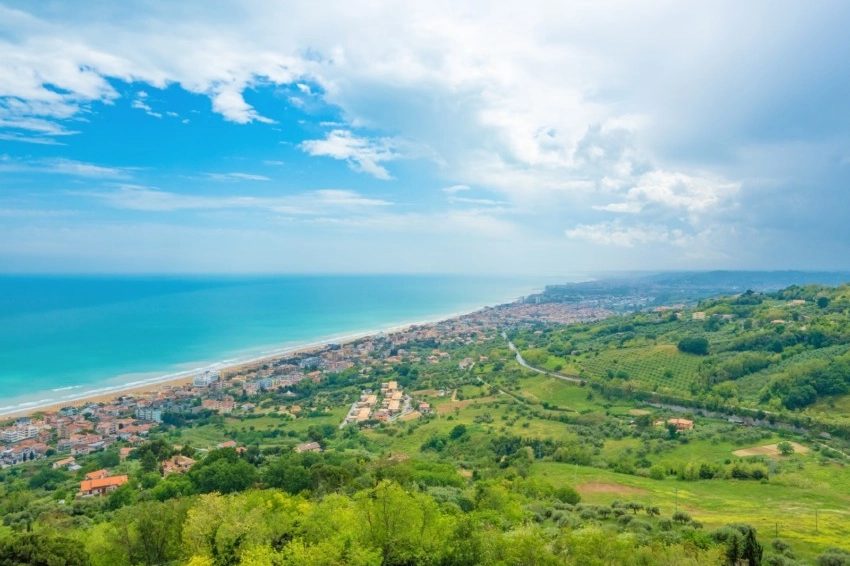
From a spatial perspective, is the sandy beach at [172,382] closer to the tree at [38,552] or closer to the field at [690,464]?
the field at [690,464]

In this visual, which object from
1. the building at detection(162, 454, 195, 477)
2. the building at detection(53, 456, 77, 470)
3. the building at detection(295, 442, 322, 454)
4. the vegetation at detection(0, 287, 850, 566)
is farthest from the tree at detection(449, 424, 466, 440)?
the building at detection(53, 456, 77, 470)

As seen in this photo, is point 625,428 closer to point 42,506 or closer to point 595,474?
point 595,474

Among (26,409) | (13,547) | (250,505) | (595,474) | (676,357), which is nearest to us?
(13,547)

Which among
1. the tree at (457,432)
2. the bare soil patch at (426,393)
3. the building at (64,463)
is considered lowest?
the bare soil patch at (426,393)

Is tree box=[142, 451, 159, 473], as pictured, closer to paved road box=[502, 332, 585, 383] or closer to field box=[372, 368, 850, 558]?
field box=[372, 368, 850, 558]

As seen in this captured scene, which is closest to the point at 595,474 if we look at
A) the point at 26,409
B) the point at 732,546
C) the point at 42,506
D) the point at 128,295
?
the point at 732,546

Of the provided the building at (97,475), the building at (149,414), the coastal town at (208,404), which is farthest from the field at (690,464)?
the building at (149,414)
